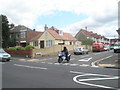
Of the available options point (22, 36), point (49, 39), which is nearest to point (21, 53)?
point (49, 39)

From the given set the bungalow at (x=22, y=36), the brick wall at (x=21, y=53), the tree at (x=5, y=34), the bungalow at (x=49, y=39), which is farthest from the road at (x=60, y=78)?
the bungalow at (x=22, y=36)

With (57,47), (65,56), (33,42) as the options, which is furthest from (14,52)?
(33,42)

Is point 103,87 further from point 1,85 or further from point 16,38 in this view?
point 16,38

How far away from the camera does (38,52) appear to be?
28.5 metres

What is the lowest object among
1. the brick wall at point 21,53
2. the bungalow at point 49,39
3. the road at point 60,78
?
the road at point 60,78

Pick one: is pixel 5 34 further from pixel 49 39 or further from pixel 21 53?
pixel 21 53

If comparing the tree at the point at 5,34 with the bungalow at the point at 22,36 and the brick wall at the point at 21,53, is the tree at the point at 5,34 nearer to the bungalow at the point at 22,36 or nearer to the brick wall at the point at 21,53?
the bungalow at the point at 22,36

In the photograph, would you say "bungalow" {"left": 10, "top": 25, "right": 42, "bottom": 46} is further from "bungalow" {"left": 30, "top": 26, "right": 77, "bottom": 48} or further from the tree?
the tree

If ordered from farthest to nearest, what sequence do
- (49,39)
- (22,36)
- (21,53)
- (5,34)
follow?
(22,36), (5,34), (49,39), (21,53)

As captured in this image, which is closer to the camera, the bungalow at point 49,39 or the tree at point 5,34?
the bungalow at point 49,39

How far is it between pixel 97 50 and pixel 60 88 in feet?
122

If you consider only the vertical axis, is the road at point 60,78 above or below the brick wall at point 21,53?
below

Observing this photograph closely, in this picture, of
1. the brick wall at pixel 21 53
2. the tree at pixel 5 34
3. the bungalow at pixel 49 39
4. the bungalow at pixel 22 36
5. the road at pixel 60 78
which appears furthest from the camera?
the bungalow at pixel 22 36

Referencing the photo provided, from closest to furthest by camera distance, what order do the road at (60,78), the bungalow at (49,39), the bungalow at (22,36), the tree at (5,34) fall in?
the road at (60,78) < the bungalow at (49,39) < the tree at (5,34) < the bungalow at (22,36)
